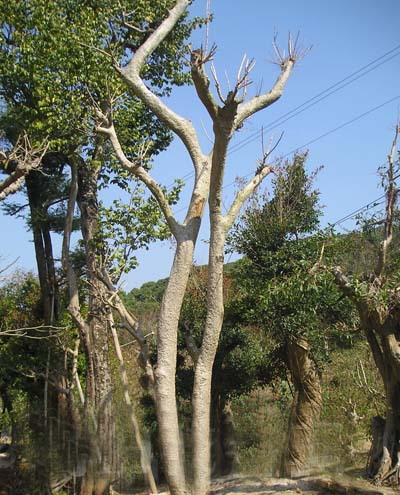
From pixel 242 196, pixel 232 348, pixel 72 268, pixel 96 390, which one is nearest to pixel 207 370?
pixel 242 196

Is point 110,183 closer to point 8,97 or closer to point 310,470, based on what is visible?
point 8,97

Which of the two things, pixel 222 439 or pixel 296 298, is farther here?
pixel 222 439

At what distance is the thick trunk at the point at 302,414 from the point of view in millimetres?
10253

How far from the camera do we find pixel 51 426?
49.7 ft

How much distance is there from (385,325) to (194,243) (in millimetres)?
2723

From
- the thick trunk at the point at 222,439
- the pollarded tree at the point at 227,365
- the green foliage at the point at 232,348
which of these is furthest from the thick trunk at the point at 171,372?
the thick trunk at the point at 222,439

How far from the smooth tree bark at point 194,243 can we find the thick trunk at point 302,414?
380cm

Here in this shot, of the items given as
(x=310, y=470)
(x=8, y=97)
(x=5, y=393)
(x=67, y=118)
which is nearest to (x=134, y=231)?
(x=67, y=118)

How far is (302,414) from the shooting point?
34.1 ft

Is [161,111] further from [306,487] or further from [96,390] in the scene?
[96,390]

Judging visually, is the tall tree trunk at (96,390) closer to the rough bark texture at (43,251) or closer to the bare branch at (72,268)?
the bare branch at (72,268)

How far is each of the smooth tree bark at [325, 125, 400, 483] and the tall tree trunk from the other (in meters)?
5.37

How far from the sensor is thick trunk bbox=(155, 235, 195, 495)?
6586 mm

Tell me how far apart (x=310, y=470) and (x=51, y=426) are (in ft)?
25.0
